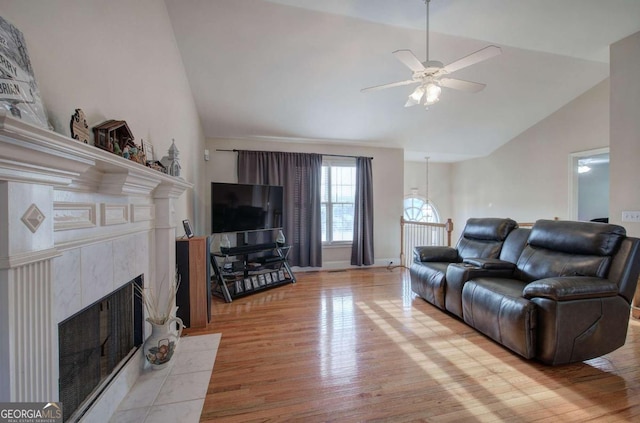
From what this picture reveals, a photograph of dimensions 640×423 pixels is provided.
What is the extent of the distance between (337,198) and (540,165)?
3.95 meters

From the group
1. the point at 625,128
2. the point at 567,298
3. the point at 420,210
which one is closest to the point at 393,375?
the point at 567,298

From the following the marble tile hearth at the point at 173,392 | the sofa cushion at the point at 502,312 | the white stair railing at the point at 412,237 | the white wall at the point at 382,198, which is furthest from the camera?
the white stair railing at the point at 412,237

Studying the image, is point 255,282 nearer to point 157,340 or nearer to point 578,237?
point 157,340

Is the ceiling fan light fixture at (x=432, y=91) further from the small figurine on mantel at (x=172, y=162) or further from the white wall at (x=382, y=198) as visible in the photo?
the white wall at (x=382, y=198)

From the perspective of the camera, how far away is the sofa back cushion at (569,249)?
7.04 ft

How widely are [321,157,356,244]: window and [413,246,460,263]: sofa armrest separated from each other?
1.81 meters

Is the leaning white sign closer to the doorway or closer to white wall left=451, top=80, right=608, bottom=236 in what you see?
white wall left=451, top=80, right=608, bottom=236

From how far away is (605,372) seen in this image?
1928 millimetres

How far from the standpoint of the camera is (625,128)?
3109 millimetres

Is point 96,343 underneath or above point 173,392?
above

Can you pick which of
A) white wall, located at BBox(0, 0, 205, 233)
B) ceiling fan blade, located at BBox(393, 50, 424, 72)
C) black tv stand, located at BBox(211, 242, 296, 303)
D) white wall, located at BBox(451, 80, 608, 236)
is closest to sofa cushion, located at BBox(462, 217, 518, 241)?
white wall, located at BBox(451, 80, 608, 236)

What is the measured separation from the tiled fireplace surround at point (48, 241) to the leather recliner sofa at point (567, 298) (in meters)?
2.73

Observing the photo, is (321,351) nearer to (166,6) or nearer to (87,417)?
(87,417)

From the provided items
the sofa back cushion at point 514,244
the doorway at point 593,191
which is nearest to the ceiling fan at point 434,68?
the sofa back cushion at point 514,244
